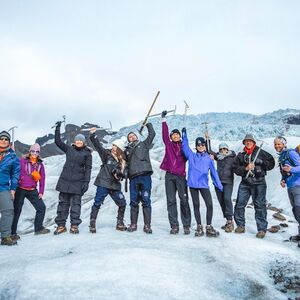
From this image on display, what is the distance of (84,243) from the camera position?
18.8ft

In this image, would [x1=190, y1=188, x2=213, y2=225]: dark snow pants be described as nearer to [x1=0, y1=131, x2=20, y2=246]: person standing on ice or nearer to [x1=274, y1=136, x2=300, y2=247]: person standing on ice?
[x1=274, y1=136, x2=300, y2=247]: person standing on ice

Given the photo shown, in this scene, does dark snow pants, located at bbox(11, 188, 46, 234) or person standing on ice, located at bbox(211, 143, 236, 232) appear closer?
dark snow pants, located at bbox(11, 188, 46, 234)

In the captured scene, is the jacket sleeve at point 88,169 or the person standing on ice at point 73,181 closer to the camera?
the person standing on ice at point 73,181

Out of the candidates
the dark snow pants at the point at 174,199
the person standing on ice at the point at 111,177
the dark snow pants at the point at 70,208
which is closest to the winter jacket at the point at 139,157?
the person standing on ice at the point at 111,177

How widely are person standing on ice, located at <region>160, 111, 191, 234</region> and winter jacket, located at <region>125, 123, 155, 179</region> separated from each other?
1.02ft

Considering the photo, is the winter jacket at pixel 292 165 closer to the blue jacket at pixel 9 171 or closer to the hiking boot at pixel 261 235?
the hiking boot at pixel 261 235

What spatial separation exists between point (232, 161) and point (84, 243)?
3.72 m

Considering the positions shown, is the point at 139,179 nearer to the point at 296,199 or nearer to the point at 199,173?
the point at 199,173

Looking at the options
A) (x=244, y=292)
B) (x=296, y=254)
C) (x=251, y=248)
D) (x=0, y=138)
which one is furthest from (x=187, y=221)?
(x=0, y=138)

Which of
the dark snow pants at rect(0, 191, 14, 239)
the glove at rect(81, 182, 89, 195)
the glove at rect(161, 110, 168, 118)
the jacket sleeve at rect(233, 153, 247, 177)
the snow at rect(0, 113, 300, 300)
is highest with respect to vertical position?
the glove at rect(161, 110, 168, 118)

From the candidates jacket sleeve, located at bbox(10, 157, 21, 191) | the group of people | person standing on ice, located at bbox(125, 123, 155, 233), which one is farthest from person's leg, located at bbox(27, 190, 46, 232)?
person standing on ice, located at bbox(125, 123, 155, 233)

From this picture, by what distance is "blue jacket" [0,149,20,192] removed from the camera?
6.20m

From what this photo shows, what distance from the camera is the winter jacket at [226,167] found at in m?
7.80

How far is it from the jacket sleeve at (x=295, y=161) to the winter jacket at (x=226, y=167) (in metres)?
1.44
